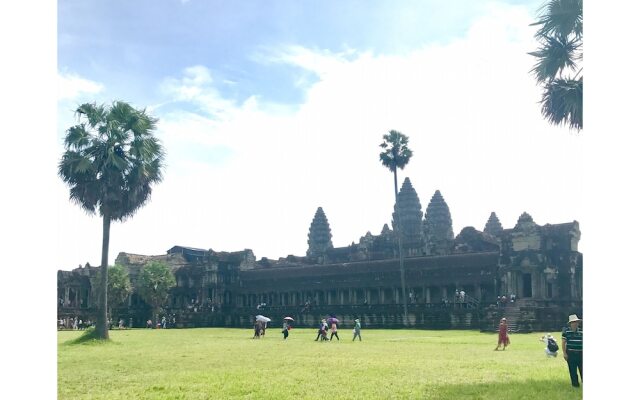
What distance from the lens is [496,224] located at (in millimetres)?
82750

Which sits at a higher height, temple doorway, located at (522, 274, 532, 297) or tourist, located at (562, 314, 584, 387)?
tourist, located at (562, 314, 584, 387)

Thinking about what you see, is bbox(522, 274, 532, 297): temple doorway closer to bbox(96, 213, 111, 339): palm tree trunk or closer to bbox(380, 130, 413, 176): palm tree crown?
bbox(380, 130, 413, 176): palm tree crown

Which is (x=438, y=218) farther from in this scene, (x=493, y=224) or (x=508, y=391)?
(x=508, y=391)

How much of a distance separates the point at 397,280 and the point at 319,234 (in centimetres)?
3830

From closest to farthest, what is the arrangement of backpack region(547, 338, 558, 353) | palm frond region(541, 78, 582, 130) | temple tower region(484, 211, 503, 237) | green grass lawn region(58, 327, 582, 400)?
green grass lawn region(58, 327, 582, 400)
palm frond region(541, 78, 582, 130)
backpack region(547, 338, 558, 353)
temple tower region(484, 211, 503, 237)

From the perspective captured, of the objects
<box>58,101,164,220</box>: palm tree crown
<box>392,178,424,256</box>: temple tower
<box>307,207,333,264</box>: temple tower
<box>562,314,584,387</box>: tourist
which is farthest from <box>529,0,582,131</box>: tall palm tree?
<box>307,207,333,264</box>: temple tower

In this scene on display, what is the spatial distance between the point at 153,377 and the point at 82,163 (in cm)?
1773

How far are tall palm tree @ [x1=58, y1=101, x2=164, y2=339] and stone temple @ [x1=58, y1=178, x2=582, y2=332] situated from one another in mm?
22186

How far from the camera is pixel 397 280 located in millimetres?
55969

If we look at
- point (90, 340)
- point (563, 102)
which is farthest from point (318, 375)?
point (90, 340)

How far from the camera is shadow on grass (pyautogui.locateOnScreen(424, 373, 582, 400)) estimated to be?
11117 millimetres

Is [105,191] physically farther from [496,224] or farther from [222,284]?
[496,224]
